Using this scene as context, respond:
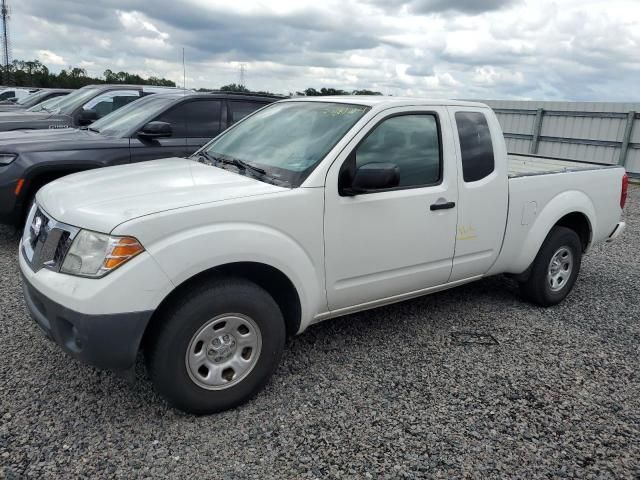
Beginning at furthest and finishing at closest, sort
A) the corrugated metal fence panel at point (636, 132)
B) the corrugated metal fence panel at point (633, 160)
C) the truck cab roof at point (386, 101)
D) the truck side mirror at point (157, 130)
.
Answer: the corrugated metal fence panel at point (633, 160)
the corrugated metal fence panel at point (636, 132)
the truck side mirror at point (157, 130)
the truck cab roof at point (386, 101)

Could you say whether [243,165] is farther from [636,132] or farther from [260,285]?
[636,132]

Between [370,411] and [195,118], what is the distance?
4594mm

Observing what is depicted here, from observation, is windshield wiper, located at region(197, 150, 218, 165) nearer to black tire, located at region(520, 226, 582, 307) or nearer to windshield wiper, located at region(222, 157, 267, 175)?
windshield wiper, located at region(222, 157, 267, 175)

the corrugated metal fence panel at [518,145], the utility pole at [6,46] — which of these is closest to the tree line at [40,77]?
the utility pole at [6,46]

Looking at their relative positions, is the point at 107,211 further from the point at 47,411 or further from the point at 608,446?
the point at 608,446

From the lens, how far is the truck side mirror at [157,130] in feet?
18.6

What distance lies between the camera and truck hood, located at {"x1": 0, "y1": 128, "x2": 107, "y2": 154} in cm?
543

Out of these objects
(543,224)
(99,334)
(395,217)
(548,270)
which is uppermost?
(395,217)

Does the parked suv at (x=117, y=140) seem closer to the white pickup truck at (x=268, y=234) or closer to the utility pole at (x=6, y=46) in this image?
the white pickup truck at (x=268, y=234)

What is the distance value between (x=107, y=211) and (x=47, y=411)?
47.8 inches

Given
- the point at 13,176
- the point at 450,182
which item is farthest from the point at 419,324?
the point at 13,176

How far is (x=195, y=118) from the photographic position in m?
6.41

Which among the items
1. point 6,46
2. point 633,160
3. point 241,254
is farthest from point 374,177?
point 6,46

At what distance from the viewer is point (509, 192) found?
13.5 feet
